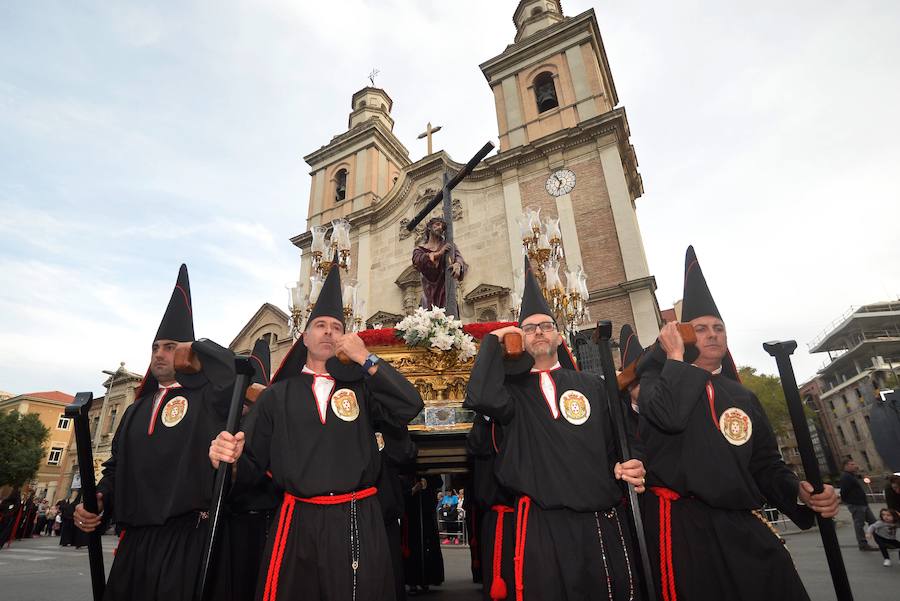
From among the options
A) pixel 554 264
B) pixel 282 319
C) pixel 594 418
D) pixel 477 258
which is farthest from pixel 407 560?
pixel 282 319

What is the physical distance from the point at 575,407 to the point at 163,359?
316 cm

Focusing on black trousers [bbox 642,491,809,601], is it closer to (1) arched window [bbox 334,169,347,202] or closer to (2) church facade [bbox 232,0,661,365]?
(2) church facade [bbox 232,0,661,365]

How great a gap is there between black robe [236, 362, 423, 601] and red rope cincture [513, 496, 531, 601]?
0.77 m

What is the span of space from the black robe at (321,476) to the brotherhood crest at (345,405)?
1 centimetres

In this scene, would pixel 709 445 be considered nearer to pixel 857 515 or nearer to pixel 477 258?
pixel 857 515

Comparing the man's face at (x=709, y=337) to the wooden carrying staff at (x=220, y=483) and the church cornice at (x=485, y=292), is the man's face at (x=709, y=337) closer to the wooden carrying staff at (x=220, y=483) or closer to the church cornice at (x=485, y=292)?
the wooden carrying staff at (x=220, y=483)

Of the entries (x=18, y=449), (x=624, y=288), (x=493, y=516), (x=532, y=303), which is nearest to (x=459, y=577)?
(x=493, y=516)

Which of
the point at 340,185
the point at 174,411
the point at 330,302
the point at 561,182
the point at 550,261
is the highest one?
the point at 340,185

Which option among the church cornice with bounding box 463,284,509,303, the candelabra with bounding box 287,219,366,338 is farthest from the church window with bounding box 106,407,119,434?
the candelabra with bounding box 287,219,366,338

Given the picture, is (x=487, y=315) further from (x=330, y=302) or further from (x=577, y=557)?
(x=577, y=557)

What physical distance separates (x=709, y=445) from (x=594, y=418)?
0.77m

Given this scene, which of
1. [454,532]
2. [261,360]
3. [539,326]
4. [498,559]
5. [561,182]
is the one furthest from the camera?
[561,182]

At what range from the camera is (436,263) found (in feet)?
22.6

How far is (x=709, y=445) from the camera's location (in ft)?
9.70
